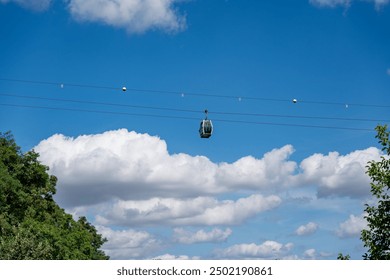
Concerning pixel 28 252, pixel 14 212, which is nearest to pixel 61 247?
pixel 14 212

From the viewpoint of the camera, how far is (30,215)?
5841 cm

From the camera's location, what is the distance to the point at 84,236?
2721 inches

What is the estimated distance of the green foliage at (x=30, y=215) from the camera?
1911 inches

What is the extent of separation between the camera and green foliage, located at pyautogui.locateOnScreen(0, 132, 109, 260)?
4853cm

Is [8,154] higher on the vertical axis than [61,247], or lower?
higher

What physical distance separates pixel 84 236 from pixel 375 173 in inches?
1831

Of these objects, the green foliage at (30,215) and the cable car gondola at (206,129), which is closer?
the cable car gondola at (206,129)

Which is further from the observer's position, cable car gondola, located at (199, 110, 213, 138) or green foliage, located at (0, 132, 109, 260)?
green foliage, located at (0, 132, 109, 260)

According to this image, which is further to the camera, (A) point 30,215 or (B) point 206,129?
(A) point 30,215
